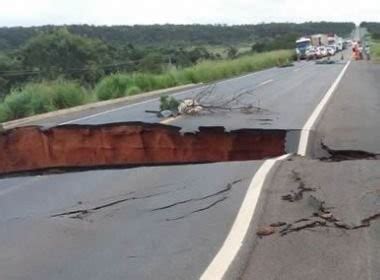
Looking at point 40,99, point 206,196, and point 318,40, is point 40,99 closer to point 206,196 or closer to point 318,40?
point 206,196

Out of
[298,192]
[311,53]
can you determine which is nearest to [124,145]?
[298,192]

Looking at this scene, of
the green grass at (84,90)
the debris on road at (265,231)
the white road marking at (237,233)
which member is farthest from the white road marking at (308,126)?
the green grass at (84,90)

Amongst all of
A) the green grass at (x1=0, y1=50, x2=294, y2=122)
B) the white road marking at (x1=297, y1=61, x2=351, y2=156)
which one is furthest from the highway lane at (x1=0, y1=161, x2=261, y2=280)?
the green grass at (x1=0, y1=50, x2=294, y2=122)

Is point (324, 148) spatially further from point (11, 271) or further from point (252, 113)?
point (11, 271)

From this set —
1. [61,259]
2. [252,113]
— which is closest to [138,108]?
[252,113]

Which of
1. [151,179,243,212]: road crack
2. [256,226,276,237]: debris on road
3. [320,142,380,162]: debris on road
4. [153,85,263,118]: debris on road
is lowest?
[153,85,263,118]: debris on road

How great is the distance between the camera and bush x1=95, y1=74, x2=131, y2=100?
28.1 m

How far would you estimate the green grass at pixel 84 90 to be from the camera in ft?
68.7

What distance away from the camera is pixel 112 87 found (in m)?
29.1

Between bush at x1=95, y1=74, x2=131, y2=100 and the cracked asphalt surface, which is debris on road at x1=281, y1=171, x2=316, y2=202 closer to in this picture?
the cracked asphalt surface

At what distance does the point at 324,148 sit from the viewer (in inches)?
411

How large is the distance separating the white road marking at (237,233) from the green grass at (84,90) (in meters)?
12.9

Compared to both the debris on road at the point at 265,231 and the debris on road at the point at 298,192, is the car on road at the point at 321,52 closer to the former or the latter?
the debris on road at the point at 298,192

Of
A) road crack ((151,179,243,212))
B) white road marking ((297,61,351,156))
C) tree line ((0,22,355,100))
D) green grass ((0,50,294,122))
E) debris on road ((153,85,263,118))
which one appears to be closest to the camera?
road crack ((151,179,243,212))
